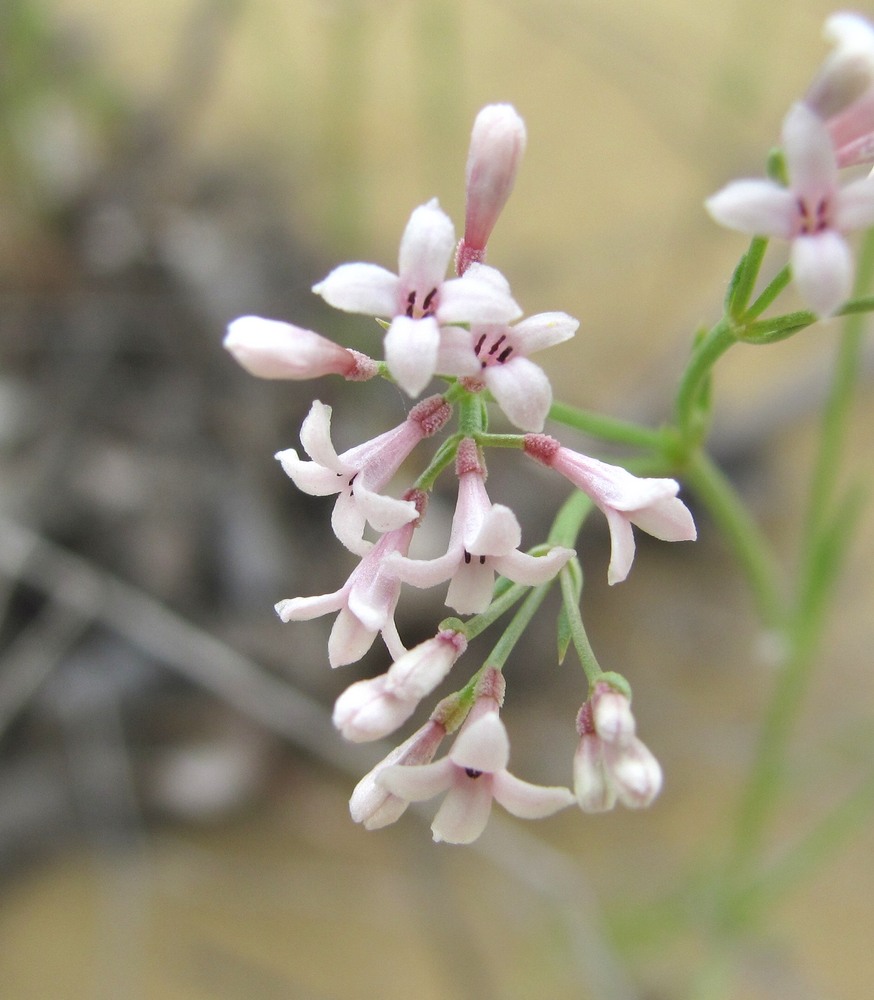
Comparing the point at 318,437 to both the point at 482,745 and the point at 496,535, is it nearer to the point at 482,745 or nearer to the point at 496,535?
the point at 496,535

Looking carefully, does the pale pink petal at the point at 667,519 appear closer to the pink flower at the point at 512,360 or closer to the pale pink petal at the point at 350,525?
the pink flower at the point at 512,360

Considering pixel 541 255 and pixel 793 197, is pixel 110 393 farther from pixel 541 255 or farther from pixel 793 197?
pixel 793 197

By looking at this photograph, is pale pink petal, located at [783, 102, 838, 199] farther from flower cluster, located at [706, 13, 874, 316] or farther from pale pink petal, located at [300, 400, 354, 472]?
pale pink petal, located at [300, 400, 354, 472]

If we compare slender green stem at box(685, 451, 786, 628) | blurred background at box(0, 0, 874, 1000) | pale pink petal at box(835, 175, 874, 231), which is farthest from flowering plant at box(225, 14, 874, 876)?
blurred background at box(0, 0, 874, 1000)

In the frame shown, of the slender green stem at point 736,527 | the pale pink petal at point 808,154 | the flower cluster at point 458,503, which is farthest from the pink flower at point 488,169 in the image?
the slender green stem at point 736,527

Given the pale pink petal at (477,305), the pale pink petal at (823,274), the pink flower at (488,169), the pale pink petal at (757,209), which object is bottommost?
the pale pink petal at (477,305)

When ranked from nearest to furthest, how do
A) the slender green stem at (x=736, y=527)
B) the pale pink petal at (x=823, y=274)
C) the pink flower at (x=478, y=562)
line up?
the pale pink petal at (x=823, y=274) → the pink flower at (x=478, y=562) → the slender green stem at (x=736, y=527)

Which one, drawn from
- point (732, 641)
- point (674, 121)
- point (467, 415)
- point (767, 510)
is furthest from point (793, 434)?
point (467, 415)
